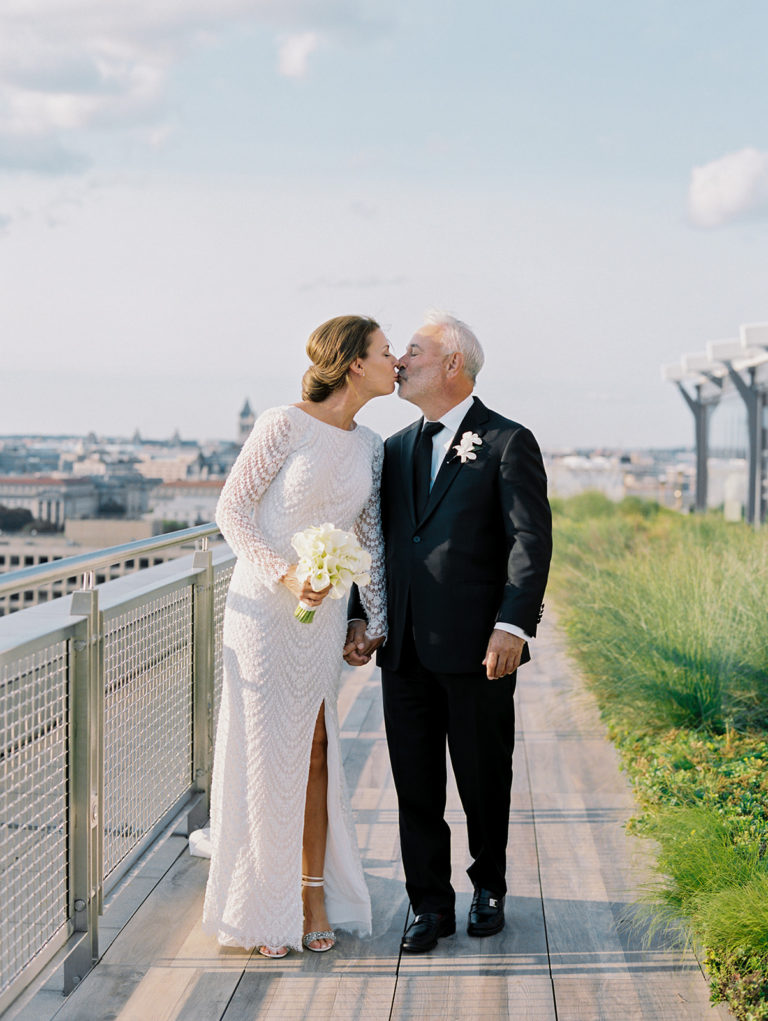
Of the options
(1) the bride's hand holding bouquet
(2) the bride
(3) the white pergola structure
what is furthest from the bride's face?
(3) the white pergola structure

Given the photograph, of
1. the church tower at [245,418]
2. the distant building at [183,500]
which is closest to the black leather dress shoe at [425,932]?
the distant building at [183,500]

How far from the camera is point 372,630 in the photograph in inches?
122

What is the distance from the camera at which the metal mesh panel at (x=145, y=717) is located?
2922 millimetres

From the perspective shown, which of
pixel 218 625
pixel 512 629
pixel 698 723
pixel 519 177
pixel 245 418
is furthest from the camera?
pixel 245 418

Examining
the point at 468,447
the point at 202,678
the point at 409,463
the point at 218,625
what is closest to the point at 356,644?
the point at 409,463

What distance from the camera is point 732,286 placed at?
26.2 m

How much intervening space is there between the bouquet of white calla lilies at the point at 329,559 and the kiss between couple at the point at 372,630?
0.24ft

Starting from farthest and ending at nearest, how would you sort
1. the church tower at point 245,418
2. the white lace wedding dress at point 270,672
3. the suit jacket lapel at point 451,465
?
the church tower at point 245,418, the suit jacket lapel at point 451,465, the white lace wedding dress at point 270,672

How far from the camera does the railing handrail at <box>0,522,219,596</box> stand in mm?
2121

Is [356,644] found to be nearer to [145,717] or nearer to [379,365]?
[145,717]

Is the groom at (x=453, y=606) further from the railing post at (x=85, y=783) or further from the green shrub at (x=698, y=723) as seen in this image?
the railing post at (x=85, y=783)

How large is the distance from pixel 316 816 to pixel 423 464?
1063 mm

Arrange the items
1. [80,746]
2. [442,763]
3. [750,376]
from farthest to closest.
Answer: [750,376]
[442,763]
[80,746]

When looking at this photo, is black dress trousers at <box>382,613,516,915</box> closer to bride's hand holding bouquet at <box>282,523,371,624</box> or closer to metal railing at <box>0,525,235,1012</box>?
bride's hand holding bouquet at <box>282,523,371,624</box>
